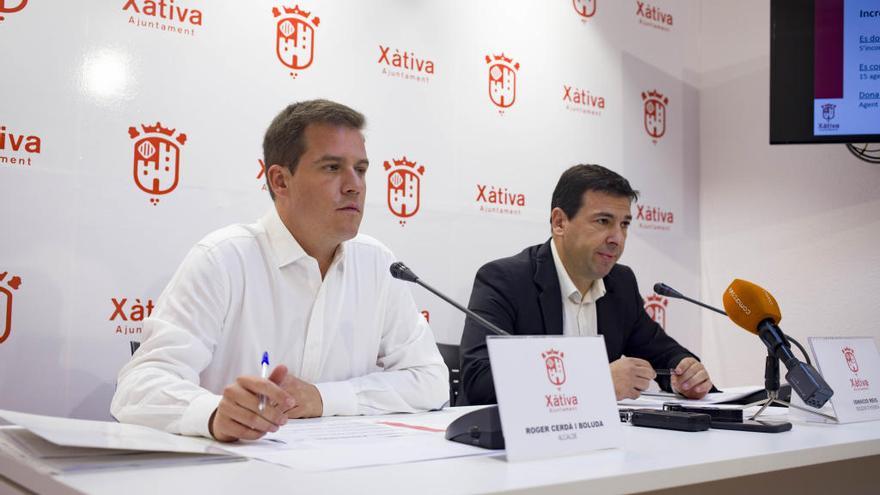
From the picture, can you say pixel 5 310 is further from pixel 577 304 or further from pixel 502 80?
pixel 502 80

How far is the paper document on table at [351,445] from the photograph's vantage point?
107 cm

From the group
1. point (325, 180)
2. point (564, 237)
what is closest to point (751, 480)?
point (325, 180)

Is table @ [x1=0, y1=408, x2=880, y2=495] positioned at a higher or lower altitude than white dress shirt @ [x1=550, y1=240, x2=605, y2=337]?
lower

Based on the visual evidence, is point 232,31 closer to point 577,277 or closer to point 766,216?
point 577,277

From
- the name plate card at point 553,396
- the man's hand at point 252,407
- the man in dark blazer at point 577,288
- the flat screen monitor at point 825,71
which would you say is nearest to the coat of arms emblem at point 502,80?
the man in dark blazer at point 577,288

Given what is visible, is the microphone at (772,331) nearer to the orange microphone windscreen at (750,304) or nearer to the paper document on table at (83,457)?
the orange microphone windscreen at (750,304)

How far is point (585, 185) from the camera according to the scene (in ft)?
9.44

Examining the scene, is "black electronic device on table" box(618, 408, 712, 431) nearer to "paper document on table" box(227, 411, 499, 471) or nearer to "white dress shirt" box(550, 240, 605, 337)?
"paper document on table" box(227, 411, 499, 471)

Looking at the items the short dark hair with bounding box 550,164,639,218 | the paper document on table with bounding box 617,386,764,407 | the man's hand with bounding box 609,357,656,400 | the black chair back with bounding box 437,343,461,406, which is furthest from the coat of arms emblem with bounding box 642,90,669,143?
the man's hand with bounding box 609,357,656,400

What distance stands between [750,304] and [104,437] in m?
1.19

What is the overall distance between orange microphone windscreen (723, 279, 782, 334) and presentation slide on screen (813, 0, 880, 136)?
1883 mm

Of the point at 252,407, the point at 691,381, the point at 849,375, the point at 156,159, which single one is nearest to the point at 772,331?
the point at 849,375

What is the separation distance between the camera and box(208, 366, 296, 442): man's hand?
46.3 inches

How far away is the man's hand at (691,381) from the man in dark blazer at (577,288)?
16 cm
